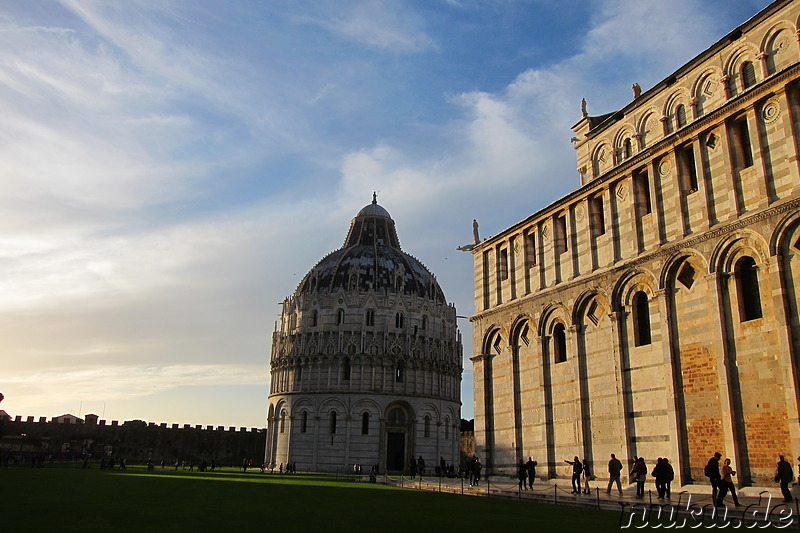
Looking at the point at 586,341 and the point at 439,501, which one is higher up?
the point at 586,341

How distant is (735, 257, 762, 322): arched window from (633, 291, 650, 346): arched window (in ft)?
12.1

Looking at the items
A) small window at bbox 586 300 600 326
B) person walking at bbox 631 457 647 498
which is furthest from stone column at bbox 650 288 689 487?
small window at bbox 586 300 600 326

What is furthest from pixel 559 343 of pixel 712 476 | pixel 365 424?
pixel 365 424

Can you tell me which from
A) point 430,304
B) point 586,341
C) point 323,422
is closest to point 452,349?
point 430,304

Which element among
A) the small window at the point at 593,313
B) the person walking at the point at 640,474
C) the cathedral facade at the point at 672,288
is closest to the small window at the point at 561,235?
the cathedral facade at the point at 672,288

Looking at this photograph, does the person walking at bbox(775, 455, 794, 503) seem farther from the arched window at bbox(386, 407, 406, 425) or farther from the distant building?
the distant building

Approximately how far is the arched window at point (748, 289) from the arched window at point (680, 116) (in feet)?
24.4

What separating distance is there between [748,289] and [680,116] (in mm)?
8540

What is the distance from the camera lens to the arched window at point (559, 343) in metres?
27.4

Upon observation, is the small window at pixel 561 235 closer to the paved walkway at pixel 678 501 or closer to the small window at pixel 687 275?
the small window at pixel 687 275

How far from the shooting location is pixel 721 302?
66.5 ft

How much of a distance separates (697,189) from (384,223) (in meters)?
58.5

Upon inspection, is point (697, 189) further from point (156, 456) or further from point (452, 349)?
point (156, 456)

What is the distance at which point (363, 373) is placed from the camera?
64875mm
